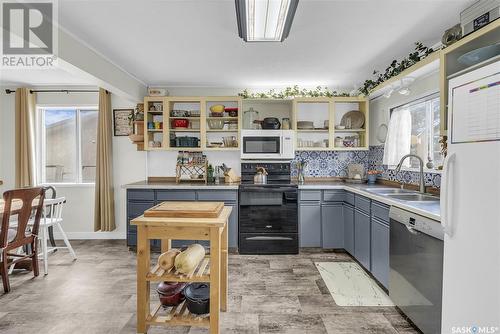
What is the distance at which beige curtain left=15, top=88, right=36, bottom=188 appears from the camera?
4.38m

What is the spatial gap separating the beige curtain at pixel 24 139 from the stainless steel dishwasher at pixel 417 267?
195 inches

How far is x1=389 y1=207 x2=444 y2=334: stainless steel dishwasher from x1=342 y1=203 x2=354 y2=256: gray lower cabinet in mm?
1105

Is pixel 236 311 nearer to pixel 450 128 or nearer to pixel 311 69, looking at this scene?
pixel 450 128

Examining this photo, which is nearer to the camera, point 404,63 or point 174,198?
point 404,63

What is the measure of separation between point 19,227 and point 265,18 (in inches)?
121

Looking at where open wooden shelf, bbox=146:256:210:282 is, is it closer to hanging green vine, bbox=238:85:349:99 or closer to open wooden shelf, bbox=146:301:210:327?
open wooden shelf, bbox=146:301:210:327

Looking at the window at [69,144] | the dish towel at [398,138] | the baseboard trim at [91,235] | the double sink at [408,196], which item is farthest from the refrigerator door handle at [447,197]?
the window at [69,144]

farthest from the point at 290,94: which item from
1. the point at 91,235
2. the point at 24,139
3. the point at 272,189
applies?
the point at 24,139

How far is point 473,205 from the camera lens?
1.38 metres

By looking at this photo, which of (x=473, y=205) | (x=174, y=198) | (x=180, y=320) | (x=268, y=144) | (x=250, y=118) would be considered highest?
(x=250, y=118)

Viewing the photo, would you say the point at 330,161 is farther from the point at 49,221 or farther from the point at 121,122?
the point at 49,221

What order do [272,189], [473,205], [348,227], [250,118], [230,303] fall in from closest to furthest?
1. [473,205]
2. [230,303]
3. [348,227]
4. [272,189]
5. [250,118]

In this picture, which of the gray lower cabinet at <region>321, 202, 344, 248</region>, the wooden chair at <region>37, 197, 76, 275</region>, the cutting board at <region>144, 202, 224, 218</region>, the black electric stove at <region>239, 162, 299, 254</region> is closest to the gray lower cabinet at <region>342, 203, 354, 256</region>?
the gray lower cabinet at <region>321, 202, 344, 248</region>

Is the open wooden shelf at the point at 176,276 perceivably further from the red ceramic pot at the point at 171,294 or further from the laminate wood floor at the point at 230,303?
the laminate wood floor at the point at 230,303
